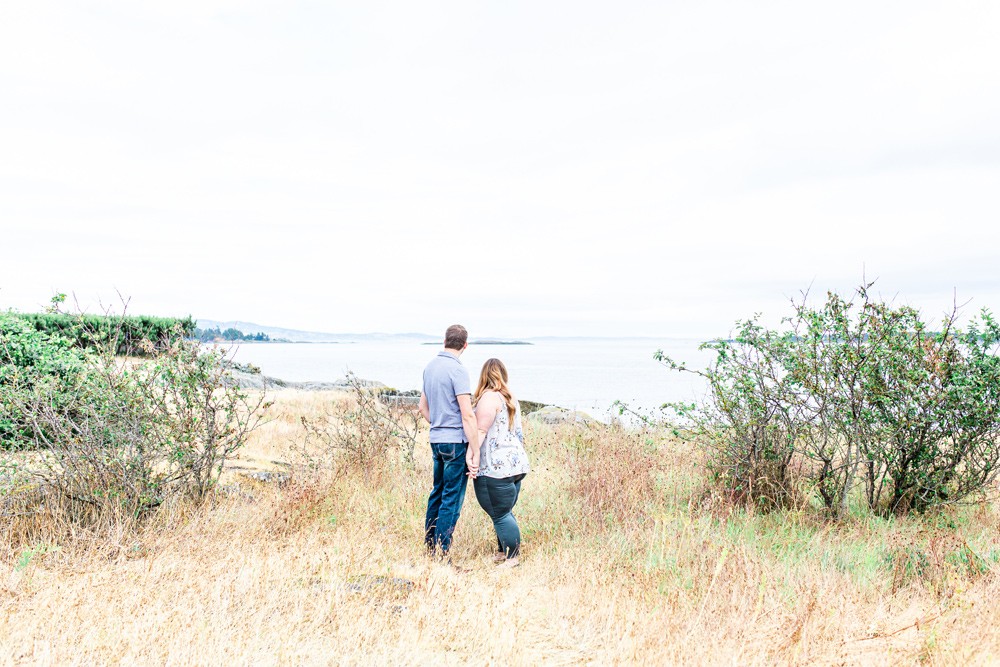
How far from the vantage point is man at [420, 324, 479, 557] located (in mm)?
5078

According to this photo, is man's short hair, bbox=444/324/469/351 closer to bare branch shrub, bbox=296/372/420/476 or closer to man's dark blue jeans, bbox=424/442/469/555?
man's dark blue jeans, bbox=424/442/469/555

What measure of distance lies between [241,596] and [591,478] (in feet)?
12.1

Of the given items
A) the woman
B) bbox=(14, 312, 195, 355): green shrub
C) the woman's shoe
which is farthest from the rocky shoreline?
the woman's shoe

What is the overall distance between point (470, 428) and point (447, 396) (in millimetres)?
328

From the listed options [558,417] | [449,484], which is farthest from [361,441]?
[558,417]

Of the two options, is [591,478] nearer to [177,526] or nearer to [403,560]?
[403,560]

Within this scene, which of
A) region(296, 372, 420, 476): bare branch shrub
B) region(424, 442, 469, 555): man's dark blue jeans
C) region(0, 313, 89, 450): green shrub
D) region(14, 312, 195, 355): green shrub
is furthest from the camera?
region(296, 372, 420, 476): bare branch shrub

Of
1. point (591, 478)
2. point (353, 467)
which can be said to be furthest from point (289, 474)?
point (591, 478)

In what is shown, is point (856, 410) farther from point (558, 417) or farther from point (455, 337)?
point (558, 417)

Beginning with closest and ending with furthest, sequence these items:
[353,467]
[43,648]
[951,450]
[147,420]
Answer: [43,648]
[147,420]
[951,450]
[353,467]

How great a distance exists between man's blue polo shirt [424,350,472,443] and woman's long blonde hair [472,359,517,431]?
21 centimetres

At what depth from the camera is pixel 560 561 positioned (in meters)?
5.09

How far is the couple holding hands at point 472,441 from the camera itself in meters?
5.10

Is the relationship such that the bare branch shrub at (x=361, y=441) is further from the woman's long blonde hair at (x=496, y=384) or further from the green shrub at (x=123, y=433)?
the woman's long blonde hair at (x=496, y=384)
